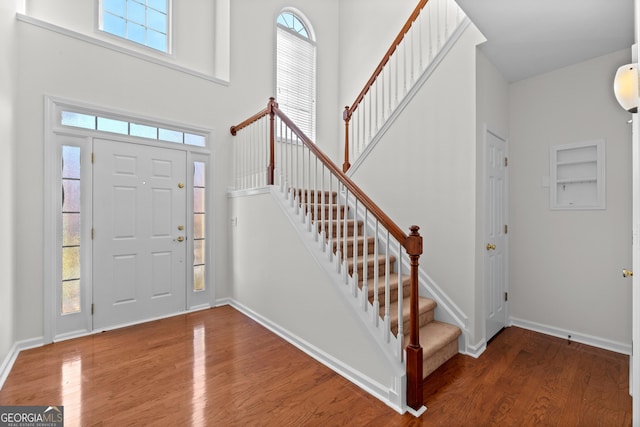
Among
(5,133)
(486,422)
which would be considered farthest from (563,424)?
(5,133)

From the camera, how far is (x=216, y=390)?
2.11 metres

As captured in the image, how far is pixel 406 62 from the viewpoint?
12.5 feet

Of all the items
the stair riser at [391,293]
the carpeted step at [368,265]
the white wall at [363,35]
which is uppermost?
the white wall at [363,35]

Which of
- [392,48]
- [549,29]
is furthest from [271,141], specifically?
[549,29]

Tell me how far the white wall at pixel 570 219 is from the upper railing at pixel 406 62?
3.37ft

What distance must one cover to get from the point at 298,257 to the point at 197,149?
2.09 metres

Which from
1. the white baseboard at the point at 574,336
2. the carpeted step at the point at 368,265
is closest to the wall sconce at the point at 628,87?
the carpeted step at the point at 368,265

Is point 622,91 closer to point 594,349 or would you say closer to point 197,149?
point 594,349

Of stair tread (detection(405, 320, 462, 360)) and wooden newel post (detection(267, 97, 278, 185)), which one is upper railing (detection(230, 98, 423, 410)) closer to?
wooden newel post (detection(267, 97, 278, 185))

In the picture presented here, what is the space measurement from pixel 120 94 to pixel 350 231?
9.57 ft

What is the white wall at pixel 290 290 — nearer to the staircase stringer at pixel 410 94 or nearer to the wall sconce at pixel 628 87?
the staircase stringer at pixel 410 94

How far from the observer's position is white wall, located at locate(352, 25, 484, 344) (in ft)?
8.93

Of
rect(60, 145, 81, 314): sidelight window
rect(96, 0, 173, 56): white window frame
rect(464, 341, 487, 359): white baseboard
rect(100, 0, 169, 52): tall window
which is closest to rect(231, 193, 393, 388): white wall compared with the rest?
rect(464, 341, 487, 359): white baseboard

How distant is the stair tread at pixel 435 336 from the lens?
2.33 m
